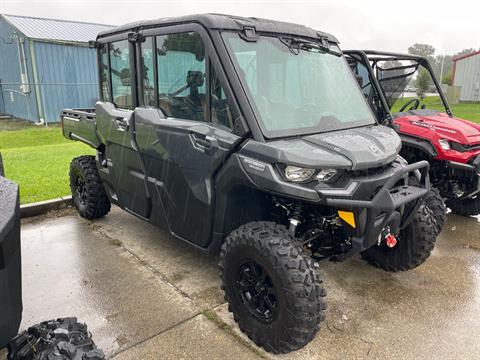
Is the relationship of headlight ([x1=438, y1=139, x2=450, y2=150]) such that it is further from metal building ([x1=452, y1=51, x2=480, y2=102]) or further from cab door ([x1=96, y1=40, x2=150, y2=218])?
metal building ([x1=452, y1=51, x2=480, y2=102])

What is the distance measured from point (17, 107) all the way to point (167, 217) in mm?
16450

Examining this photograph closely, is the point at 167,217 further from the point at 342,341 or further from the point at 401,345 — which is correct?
the point at 401,345

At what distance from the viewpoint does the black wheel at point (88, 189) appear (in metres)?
4.68

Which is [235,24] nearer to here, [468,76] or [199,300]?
[199,300]

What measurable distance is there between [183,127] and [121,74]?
120 cm

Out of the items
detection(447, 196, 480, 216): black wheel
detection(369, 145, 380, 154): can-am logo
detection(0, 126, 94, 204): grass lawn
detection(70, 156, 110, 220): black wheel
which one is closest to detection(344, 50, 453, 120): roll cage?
detection(447, 196, 480, 216): black wheel

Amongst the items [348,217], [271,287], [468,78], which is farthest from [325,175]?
[468,78]

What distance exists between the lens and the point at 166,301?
323 cm

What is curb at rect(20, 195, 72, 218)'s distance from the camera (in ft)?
16.4

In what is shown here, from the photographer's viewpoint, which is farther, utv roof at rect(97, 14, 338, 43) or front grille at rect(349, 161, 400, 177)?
utv roof at rect(97, 14, 338, 43)

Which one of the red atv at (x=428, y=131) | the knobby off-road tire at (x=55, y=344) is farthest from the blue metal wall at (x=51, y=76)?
the knobby off-road tire at (x=55, y=344)

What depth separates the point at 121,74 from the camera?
150 inches

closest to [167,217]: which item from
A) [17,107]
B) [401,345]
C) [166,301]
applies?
[166,301]

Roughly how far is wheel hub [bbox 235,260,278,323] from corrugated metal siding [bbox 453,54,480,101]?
104 feet
